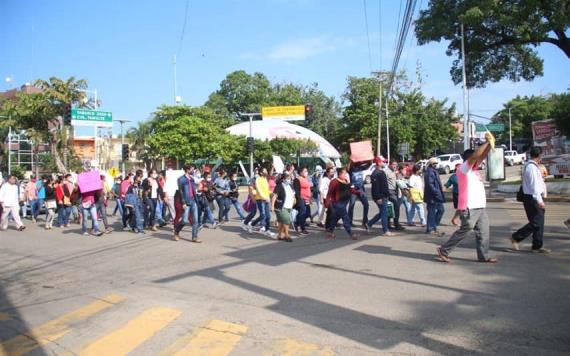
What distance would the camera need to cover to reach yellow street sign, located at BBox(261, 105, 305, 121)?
45.8 m

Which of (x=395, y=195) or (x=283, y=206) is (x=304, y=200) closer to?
(x=283, y=206)

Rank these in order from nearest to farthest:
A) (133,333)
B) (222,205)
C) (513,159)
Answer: (133,333) → (222,205) → (513,159)

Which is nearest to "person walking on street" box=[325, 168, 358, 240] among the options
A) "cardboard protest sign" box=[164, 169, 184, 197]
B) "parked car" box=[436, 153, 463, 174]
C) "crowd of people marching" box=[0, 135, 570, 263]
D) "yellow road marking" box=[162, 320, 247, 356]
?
"crowd of people marching" box=[0, 135, 570, 263]

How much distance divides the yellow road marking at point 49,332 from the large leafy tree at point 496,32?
1921 centimetres

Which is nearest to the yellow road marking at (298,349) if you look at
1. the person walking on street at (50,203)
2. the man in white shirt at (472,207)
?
the man in white shirt at (472,207)

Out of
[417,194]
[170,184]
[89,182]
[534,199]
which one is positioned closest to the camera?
[534,199]

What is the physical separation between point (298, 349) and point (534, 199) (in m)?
5.61

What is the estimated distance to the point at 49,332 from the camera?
554cm

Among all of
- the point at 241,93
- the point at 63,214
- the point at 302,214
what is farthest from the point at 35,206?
the point at 241,93

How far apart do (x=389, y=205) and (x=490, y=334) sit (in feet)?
23.3

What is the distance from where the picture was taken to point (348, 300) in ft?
20.4

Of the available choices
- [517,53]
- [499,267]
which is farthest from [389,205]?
[517,53]

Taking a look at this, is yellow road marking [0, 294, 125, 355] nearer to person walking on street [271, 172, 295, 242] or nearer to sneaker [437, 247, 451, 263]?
sneaker [437, 247, 451, 263]

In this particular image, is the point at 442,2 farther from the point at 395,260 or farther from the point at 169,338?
the point at 169,338
